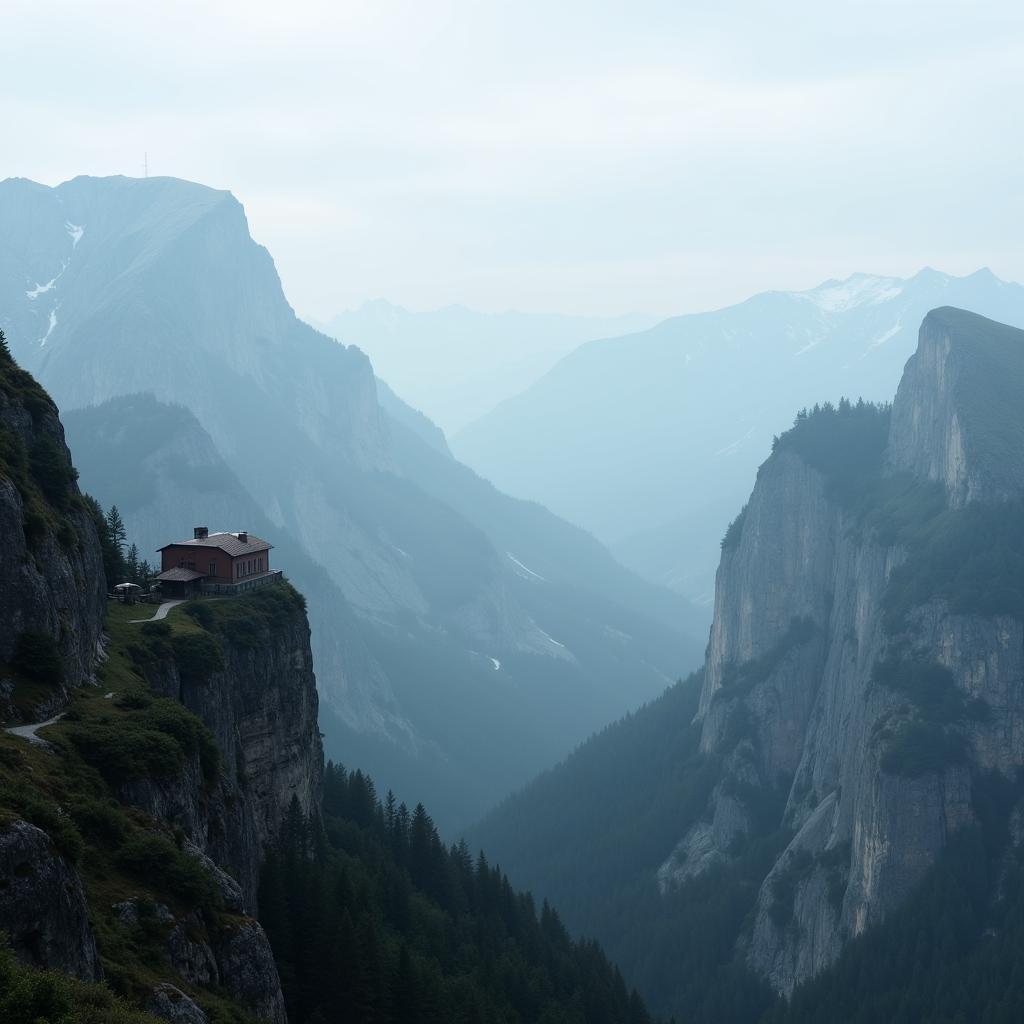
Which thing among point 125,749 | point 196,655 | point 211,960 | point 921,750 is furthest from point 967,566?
point 211,960

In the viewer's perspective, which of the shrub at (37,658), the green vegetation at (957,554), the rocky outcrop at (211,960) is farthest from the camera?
the green vegetation at (957,554)

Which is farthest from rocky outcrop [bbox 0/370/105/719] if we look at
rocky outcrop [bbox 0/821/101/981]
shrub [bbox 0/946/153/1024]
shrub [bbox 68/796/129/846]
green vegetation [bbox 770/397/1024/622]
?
green vegetation [bbox 770/397/1024/622]

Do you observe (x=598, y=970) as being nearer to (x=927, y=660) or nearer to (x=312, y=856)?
(x=312, y=856)

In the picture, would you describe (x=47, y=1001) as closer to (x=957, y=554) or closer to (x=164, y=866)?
(x=164, y=866)

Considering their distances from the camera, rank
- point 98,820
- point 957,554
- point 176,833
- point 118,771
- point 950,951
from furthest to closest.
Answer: point 957,554 < point 950,951 < point 176,833 < point 118,771 < point 98,820

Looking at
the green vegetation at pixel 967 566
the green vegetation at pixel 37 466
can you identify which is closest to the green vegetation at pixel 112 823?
the green vegetation at pixel 37 466

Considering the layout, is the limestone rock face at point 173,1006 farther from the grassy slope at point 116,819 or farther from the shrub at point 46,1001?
the shrub at point 46,1001
